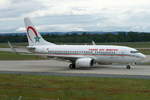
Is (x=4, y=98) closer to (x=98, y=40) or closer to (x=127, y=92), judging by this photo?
(x=127, y=92)

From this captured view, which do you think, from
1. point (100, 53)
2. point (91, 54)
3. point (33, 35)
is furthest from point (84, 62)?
point (33, 35)

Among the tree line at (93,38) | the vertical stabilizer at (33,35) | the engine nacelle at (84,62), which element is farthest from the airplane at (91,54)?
the tree line at (93,38)

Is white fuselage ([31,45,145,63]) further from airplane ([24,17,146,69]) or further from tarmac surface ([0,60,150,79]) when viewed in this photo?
tarmac surface ([0,60,150,79])

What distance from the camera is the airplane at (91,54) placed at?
133 ft

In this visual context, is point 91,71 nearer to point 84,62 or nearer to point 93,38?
point 84,62

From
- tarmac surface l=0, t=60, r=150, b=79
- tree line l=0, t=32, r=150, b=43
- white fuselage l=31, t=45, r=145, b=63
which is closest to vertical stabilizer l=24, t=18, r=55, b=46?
white fuselage l=31, t=45, r=145, b=63

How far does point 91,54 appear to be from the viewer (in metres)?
41.9

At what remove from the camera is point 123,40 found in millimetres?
156125

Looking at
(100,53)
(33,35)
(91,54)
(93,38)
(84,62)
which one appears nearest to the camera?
(84,62)

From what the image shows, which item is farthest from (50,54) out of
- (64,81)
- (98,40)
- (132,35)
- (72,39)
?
(132,35)

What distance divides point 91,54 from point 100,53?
121cm

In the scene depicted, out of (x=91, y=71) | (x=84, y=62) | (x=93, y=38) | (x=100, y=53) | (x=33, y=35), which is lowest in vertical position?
(x=93, y=38)

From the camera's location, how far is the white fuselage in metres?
40.5

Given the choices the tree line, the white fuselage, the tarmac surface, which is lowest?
the tree line
